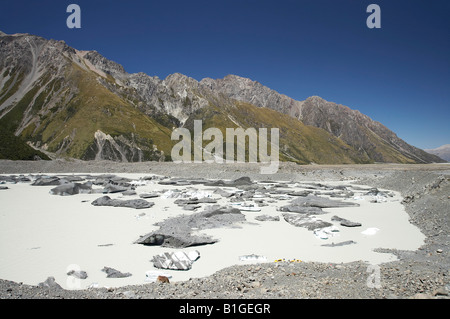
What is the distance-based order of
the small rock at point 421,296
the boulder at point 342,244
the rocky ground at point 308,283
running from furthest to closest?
1. the boulder at point 342,244
2. the rocky ground at point 308,283
3. the small rock at point 421,296

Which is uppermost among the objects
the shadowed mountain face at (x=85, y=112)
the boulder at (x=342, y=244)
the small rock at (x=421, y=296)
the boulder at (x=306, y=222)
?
the shadowed mountain face at (x=85, y=112)

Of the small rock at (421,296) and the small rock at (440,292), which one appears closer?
the small rock at (421,296)

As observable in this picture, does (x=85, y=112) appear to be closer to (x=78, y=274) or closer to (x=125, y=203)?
(x=125, y=203)

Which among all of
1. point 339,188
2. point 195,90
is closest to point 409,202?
point 339,188

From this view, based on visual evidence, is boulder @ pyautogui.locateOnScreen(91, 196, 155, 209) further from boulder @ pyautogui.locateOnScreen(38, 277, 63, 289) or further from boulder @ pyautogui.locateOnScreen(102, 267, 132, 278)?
boulder @ pyautogui.locateOnScreen(38, 277, 63, 289)

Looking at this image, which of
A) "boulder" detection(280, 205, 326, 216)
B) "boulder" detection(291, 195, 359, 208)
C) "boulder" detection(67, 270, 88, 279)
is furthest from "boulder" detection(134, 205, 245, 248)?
"boulder" detection(291, 195, 359, 208)

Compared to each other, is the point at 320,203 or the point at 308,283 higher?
the point at 308,283

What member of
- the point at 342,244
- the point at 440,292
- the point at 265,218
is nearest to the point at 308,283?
the point at 440,292

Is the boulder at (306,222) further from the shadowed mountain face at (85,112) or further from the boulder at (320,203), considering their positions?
the shadowed mountain face at (85,112)

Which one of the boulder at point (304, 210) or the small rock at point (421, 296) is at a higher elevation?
the small rock at point (421, 296)

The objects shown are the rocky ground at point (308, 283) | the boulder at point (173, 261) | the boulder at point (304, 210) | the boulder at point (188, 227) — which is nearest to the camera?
the rocky ground at point (308, 283)

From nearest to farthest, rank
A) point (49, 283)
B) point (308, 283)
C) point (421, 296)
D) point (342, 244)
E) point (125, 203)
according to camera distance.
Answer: point (421, 296), point (308, 283), point (49, 283), point (342, 244), point (125, 203)

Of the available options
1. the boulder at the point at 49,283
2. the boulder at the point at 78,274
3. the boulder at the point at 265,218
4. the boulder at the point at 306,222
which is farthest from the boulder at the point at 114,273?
the boulder at the point at 265,218
